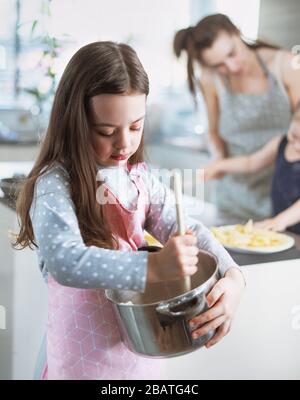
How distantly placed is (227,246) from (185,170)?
0.67 feet

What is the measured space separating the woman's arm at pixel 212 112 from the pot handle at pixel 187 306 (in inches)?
22.5

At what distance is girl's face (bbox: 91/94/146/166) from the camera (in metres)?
0.60

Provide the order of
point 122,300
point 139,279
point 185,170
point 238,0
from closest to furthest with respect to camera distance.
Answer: point 139,279
point 122,300
point 238,0
point 185,170

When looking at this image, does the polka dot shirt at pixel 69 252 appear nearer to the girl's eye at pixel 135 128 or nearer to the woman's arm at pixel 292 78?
the girl's eye at pixel 135 128

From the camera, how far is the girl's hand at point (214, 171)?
45.7 inches

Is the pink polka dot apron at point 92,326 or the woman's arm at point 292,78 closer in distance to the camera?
the pink polka dot apron at point 92,326

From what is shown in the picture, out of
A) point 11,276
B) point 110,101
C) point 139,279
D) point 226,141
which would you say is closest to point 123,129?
point 110,101

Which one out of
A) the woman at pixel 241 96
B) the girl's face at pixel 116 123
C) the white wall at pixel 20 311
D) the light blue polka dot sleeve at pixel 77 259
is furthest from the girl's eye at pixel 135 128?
the woman at pixel 241 96

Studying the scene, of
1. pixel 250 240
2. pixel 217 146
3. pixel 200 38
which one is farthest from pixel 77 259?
pixel 217 146

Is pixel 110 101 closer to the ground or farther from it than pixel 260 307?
farther from it

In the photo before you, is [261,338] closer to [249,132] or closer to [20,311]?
[20,311]

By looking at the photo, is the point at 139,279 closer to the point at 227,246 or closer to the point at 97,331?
the point at 97,331

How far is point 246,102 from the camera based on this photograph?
119cm
